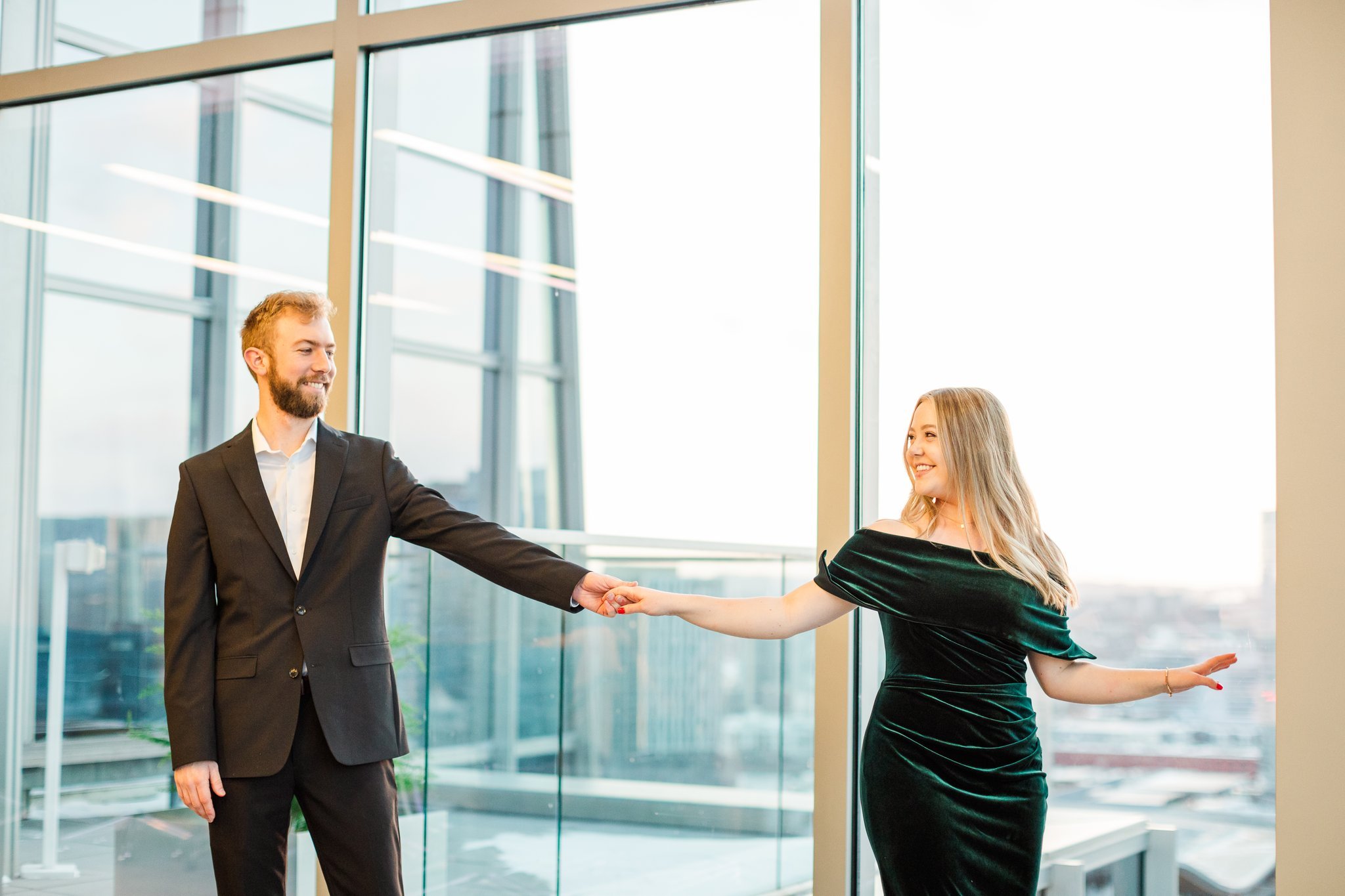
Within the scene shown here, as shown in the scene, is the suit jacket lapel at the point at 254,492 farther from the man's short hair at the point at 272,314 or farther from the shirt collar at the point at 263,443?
the man's short hair at the point at 272,314

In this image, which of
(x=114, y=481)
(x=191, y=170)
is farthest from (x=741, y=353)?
(x=114, y=481)

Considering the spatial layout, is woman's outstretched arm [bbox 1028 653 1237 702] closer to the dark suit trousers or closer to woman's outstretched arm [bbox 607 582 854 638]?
woman's outstretched arm [bbox 607 582 854 638]

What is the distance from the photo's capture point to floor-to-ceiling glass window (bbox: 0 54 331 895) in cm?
411

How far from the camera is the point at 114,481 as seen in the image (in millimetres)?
4656

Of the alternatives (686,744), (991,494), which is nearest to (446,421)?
(686,744)

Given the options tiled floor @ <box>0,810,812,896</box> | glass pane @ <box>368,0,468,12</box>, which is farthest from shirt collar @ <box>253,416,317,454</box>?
glass pane @ <box>368,0,468,12</box>

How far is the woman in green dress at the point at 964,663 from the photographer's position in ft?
7.32

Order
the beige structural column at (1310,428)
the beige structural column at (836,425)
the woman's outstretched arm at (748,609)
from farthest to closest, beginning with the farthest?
the beige structural column at (836,425) < the woman's outstretched arm at (748,609) < the beige structural column at (1310,428)

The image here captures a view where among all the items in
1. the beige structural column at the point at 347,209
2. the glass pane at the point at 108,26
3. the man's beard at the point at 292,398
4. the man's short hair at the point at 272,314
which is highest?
the glass pane at the point at 108,26

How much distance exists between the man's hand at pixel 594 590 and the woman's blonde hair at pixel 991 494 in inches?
25.3

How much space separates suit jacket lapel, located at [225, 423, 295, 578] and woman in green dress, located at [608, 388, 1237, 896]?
3.63 ft

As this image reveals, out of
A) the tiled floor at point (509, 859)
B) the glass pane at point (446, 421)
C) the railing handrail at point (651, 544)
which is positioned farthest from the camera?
the glass pane at point (446, 421)

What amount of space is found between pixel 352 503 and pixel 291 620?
272 mm

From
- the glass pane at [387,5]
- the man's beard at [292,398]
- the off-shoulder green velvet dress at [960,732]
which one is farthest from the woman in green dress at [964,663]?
the glass pane at [387,5]
